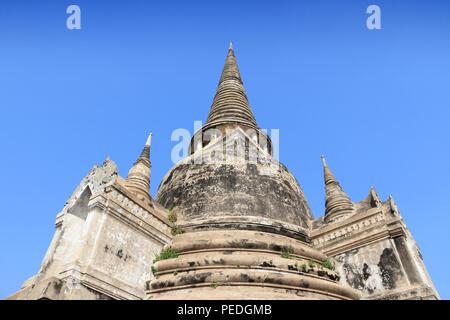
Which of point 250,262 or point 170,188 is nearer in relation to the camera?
point 250,262

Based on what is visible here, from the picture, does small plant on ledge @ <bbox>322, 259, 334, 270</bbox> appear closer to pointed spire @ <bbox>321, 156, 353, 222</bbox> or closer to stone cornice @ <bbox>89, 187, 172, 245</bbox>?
pointed spire @ <bbox>321, 156, 353, 222</bbox>

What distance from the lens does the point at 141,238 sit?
9.78 metres

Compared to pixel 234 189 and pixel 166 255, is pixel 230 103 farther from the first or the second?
pixel 166 255

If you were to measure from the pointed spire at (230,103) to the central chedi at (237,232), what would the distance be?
622 mm

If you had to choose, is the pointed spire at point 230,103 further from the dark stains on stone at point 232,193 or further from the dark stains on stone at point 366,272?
the dark stains on stone at point 366,272

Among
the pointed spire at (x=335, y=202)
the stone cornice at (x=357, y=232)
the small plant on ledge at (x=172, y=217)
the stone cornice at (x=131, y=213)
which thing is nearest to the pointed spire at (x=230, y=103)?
the pointed spire at (x=335, y=202)

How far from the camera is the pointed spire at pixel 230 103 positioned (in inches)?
694

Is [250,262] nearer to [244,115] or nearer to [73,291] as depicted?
[73,291]

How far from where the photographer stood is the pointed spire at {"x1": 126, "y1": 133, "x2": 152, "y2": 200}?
12764 millimetres

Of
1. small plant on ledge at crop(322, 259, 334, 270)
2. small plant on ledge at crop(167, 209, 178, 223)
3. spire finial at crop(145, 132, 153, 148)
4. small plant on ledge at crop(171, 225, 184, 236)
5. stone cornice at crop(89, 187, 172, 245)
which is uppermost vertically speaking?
spire finial at crop(145, 132, 153, 148)

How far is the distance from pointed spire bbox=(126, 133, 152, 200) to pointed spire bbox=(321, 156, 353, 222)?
745 centimetres

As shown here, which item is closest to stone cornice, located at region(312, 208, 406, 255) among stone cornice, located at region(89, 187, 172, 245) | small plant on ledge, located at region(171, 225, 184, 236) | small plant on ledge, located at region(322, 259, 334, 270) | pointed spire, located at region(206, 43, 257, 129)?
small plant on ledge, located at region(322, 259, 334, 270)

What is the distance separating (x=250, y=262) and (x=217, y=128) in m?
8.88
